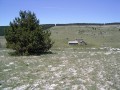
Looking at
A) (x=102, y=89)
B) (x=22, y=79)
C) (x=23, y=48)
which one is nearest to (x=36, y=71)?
(x=22, y=79)

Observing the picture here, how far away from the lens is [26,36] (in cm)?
2127

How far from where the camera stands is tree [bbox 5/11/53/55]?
21.4 metres

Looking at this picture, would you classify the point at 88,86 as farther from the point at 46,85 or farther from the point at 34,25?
the point at 34,25

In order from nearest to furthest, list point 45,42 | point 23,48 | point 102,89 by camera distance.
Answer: point 102,89 < point 23,48 < point 45,42

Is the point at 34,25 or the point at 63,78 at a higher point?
the point at 34,25

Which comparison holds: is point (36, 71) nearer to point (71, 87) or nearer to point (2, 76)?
point (2, 76)

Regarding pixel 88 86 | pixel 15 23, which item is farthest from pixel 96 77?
pixel 15 23

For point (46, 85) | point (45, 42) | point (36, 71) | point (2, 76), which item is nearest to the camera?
point (46, 85)

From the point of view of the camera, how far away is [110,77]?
1099 cm

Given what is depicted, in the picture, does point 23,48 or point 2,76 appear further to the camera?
point 23,48

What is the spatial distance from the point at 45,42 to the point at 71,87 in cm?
1414

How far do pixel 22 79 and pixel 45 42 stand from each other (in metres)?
12.6

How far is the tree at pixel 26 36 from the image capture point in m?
21.4

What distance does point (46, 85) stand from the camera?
31.3 feet
